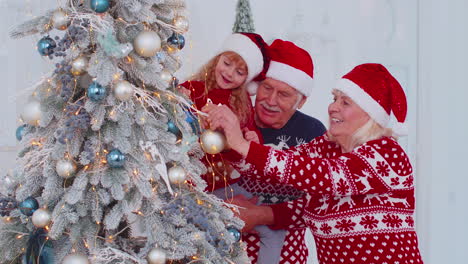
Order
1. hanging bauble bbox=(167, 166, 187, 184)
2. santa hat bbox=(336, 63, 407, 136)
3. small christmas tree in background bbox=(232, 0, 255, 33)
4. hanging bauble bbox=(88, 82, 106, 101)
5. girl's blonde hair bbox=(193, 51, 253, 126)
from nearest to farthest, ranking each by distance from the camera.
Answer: hanging bauble bbox=(88, 82, 106, 101)
hanging bauble bbox=(167, 166, 187, 184)
santa hat bbox=(336, 63, 407, 136)
girl's blonde hair bbox=(193, 51, 253, 126)
small christmas tree in background bbox=(232, 0, 255, 33)

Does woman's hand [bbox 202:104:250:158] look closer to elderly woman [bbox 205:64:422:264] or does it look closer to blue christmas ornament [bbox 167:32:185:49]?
elderly woman [bbox 205:64:422:264]

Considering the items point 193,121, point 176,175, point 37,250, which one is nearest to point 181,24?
point 193,121

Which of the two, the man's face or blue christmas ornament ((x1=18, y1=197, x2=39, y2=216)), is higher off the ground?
the man's face

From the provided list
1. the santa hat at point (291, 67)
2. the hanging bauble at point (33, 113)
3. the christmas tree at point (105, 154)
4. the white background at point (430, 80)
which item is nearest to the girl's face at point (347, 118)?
the santa hat at point (291, 67)

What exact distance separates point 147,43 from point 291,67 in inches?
36.2

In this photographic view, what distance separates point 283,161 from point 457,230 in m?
2.57

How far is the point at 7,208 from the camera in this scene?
1.65 meters

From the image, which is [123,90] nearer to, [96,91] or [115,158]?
[96,91]

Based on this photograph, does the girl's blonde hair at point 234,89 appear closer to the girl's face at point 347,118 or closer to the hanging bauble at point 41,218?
the girl's face at point 347,118

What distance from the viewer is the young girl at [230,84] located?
2132 mm

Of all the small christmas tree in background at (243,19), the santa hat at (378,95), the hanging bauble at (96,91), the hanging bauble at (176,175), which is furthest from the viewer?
the small christmas tree in background at (243,19)

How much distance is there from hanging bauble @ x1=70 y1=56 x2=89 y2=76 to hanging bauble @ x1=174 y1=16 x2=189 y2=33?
0.29 m

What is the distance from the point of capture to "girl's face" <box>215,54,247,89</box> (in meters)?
2.18

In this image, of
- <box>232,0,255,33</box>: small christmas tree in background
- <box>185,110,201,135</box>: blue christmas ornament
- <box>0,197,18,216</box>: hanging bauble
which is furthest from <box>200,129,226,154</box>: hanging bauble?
<box>232,0,255,33</box>: small christmas tree in background
